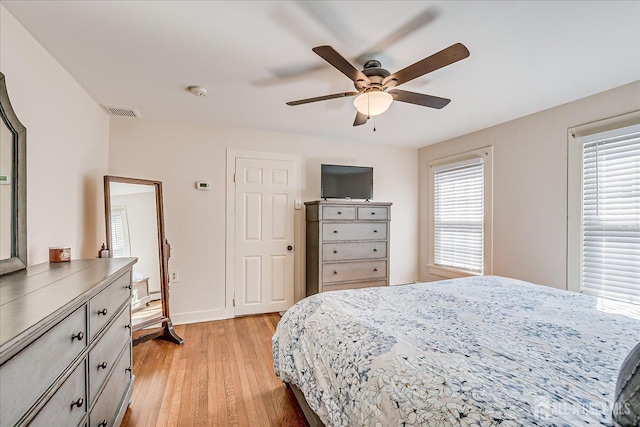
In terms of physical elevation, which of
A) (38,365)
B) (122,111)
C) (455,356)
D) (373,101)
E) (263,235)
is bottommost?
(455,356)

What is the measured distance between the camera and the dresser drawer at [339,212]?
3451mm

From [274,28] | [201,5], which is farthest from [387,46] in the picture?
[201,5]

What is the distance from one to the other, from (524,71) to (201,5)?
7.48 feet

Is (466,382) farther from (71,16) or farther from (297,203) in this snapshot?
(297,203)

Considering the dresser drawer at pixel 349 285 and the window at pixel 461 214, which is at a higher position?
the window at pixel 461 214

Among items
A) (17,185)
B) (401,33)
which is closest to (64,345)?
(17,185)

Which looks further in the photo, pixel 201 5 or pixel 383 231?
pixel 383 231

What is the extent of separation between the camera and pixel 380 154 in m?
4.35

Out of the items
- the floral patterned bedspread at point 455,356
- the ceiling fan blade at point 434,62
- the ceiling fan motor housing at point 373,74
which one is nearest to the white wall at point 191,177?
the floral patterned bedspread at point 455,356

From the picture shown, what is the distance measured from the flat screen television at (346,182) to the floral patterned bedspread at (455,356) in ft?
6.65

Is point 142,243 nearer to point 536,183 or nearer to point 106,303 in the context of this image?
point 106,303

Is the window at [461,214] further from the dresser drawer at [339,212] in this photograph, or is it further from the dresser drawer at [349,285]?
the dresser drawer at [339,212]

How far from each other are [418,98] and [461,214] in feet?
7.72

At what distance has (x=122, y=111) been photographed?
9.64 feet
